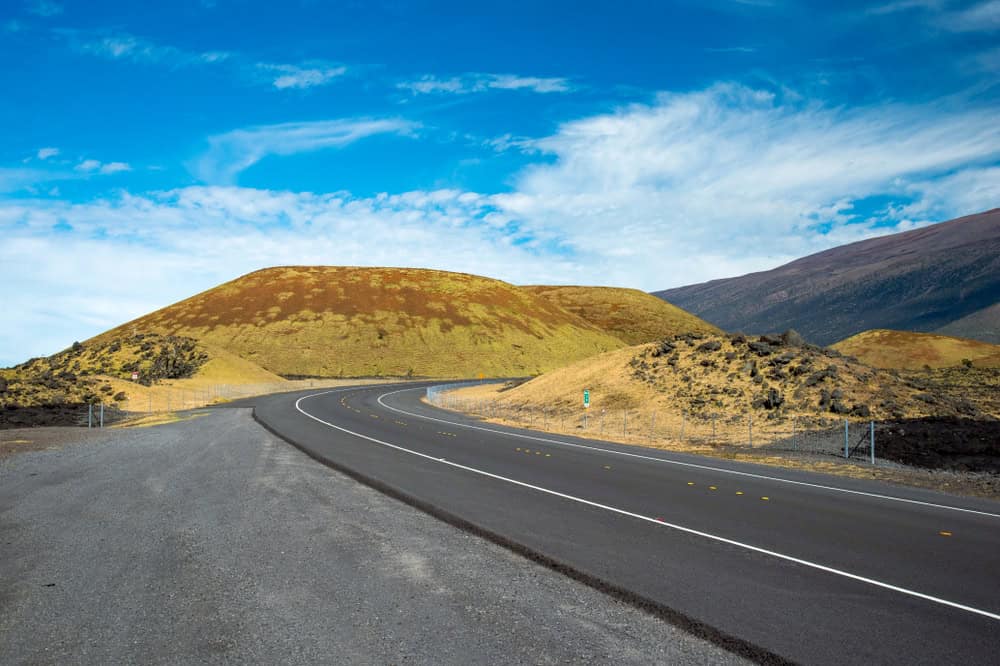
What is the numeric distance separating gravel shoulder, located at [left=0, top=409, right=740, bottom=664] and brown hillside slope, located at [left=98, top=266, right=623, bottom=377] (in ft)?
335

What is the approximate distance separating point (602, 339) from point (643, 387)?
109 meters

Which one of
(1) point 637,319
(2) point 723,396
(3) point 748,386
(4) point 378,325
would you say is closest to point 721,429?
(2) point 723,396

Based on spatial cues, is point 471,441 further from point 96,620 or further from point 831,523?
point 96,620

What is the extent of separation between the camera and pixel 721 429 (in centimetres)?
3259

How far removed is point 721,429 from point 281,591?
94.6ft

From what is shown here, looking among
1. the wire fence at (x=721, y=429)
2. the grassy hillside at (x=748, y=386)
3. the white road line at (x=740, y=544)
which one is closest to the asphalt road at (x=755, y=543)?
the white road line at (x=740, y=544)

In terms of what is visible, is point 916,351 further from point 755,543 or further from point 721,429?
point 755,543

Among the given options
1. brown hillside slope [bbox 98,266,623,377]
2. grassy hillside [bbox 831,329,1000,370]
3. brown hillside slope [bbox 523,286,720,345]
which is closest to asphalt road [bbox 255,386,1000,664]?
grassy hillside [bbox 831,329,1000,370]

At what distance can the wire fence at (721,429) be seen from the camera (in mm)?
25656

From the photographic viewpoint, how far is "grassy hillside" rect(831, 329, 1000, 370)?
A: 88375 millimetres

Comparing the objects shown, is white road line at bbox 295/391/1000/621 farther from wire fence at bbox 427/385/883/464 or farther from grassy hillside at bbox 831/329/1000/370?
grassy hillside at bbox 831/329/1000/370

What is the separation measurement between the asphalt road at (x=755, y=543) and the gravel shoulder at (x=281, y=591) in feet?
1.88

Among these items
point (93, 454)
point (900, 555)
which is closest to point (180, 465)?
point (93, 454)

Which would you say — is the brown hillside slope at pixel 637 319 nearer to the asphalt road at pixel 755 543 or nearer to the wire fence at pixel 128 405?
the wire fence at pixel 128 405
